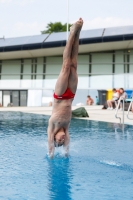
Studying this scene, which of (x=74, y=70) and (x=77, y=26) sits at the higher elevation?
(x=77, y=26)

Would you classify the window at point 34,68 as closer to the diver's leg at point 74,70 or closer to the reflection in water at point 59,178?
the diver's leg at point 74,70

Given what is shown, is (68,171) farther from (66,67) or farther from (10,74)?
(10,74)

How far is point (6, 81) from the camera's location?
103 feet

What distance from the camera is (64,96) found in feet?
18.2

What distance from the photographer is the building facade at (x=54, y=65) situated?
1079 inches

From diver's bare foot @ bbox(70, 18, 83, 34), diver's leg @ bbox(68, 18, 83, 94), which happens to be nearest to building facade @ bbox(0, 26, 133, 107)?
diver's leg @ bbox(68, 18, 83, 94)

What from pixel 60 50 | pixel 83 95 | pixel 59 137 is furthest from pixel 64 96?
pixel 60 50

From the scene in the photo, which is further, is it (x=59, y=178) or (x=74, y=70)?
(x=74, y=70)

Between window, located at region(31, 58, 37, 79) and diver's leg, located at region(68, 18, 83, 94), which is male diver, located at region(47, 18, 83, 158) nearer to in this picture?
diver's leg, located at region(68, 18, 83, 94)

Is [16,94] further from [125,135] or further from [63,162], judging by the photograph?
[63,162]

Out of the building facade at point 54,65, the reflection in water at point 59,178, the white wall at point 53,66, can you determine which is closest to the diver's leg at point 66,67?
the reflection in water at point 59,178

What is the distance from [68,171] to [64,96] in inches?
53.7

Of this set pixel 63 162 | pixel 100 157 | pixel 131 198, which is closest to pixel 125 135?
pixel 100 157

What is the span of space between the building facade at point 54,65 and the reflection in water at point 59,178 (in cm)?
2155
